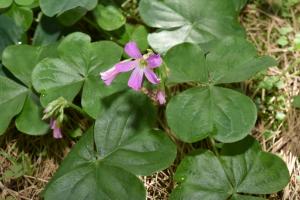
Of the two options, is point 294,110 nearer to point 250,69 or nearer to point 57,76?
point 250,69

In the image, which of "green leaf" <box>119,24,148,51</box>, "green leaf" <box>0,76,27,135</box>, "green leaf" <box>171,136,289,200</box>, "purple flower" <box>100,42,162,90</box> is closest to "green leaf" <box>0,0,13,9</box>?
"green leaf" <box>0,76,27,135</box>

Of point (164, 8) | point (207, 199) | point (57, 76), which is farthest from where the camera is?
point (164, 8)

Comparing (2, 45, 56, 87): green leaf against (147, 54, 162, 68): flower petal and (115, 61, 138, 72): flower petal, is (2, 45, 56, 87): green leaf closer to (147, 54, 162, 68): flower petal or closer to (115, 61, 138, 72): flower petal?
(115, 61, 138, 72): flower petal

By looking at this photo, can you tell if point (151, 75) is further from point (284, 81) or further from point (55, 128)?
point (284, 81)

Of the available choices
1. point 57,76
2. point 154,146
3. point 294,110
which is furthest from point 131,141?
point 294,110

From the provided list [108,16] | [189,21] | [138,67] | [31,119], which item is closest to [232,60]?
[189,21]

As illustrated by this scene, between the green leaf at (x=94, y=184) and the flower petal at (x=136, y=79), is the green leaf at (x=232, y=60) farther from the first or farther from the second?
the green leaf at (x=94, y=184)

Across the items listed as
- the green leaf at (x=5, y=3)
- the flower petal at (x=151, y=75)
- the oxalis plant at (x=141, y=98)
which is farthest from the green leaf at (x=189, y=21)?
the green leaf at (x=5, y=3)
